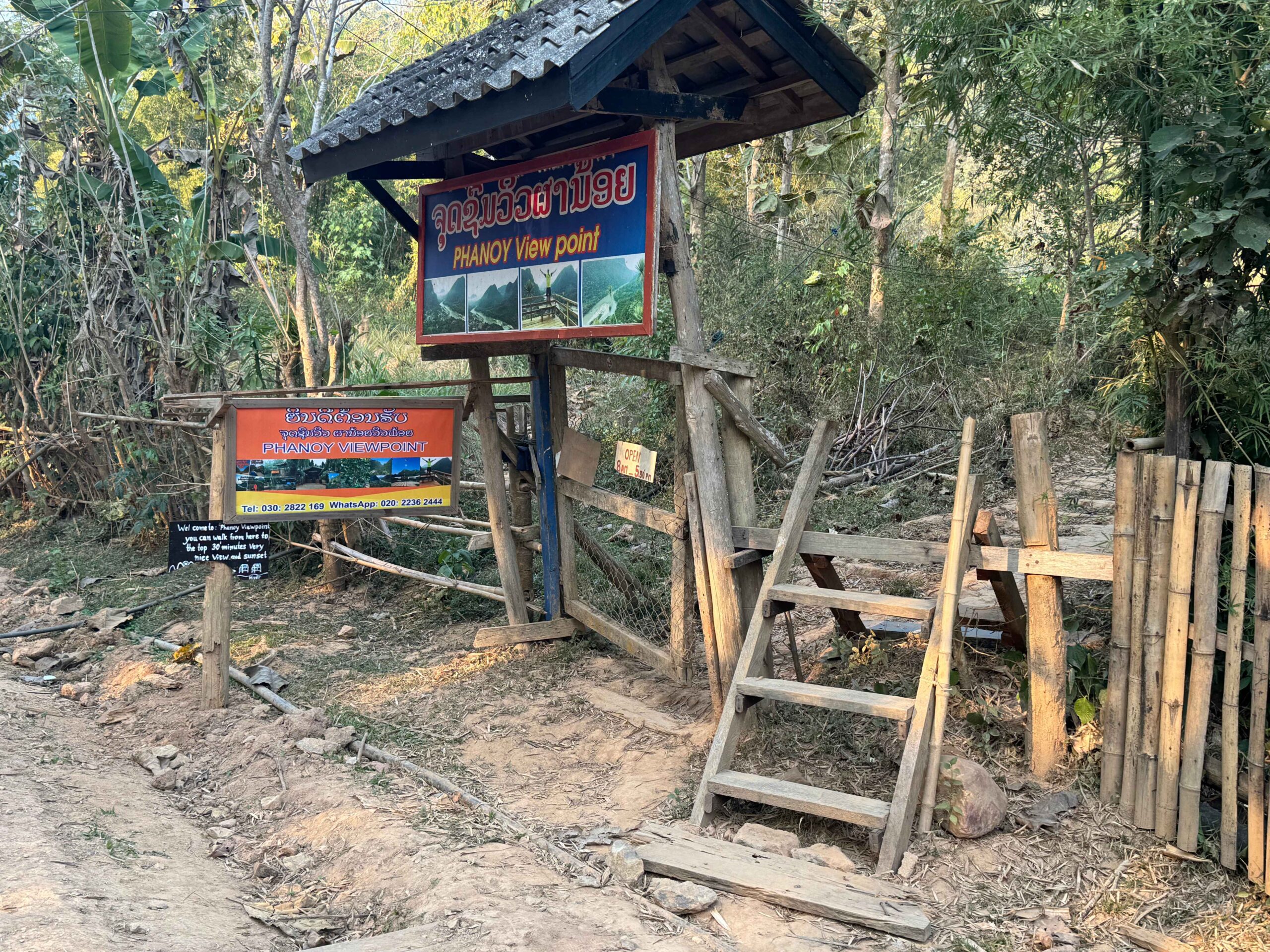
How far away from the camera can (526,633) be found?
6570 mm

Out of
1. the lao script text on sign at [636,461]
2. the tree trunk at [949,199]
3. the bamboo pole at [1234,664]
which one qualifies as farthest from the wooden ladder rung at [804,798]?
the tree trunk at [949,199]

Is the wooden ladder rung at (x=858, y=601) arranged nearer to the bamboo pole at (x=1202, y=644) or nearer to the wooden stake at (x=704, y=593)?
the wooden stake at (x=704, y=593)

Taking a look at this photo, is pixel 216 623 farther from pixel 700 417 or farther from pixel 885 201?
pixel 885 201

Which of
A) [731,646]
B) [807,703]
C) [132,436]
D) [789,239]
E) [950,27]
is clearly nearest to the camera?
[807,703]

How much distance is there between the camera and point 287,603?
323 inches

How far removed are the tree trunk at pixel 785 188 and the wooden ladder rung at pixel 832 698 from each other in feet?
23.0

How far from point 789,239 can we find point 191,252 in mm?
6373

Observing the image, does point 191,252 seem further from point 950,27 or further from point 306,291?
point 950,27

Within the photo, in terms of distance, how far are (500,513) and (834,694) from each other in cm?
315

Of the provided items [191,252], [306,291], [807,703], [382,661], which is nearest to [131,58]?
[191,252]

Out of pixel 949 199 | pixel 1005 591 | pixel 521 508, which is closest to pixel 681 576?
pixel 1005 591

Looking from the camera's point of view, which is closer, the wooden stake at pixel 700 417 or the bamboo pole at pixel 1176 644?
the bamboo pole at pixel 1176 644

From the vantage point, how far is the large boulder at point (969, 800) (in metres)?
3.88

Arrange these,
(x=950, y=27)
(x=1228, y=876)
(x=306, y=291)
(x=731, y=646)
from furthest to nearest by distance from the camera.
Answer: (x=306, y=291) < (x=731, y=646) < (x=950, y=27) < (x=1228, y=876)
